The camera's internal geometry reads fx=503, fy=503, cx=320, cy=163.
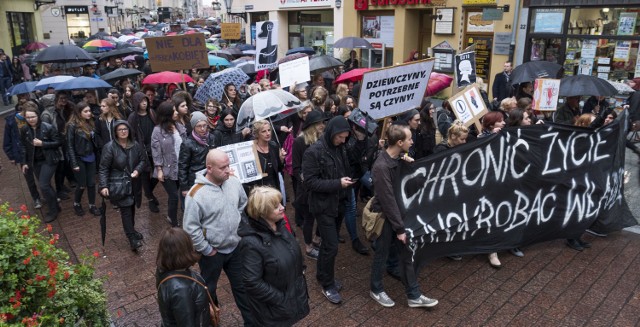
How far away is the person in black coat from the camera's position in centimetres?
490

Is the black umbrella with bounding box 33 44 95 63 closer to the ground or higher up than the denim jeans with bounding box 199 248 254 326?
higher up

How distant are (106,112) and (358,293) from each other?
15.6 feet

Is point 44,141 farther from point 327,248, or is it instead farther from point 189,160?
point 327,248

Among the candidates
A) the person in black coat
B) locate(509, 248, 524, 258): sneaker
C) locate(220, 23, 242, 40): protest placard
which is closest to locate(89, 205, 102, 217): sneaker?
the person in black coat

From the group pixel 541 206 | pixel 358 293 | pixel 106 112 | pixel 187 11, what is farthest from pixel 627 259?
pixel 187 11

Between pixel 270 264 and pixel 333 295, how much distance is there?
1781mm

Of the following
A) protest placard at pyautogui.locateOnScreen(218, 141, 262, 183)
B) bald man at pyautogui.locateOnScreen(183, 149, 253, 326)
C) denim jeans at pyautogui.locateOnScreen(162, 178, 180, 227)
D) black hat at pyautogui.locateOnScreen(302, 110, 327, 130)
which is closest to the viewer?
bald man at pyautogui.locateOnScreen(183, 149, 253, 326)

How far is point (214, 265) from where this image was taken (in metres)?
4.25

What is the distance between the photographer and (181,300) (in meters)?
3.12

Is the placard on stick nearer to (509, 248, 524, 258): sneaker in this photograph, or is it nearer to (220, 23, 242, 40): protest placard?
(509, 248, 524, 258): sneaker

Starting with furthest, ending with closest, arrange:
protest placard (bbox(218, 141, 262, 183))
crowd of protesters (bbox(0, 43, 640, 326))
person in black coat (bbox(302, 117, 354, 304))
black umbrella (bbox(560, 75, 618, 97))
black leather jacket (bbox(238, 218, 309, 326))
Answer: black umbrella (bbox(560, 75, 618, 97))
protest placard (bbox(218, 141, 262, 183))
person in black coat (bbox(302, 117, 354, 304))
crowd of protesters (bbox(0, 43, 640, 326))
black leather jacket (bbox(238, 218, 309, 326))

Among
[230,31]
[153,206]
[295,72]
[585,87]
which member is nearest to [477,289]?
[585,87]

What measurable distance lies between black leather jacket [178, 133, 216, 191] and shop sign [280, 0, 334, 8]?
52.2 ft

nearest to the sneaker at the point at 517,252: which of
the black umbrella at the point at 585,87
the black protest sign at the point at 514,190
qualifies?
the black protest sign at the point at 514,190
